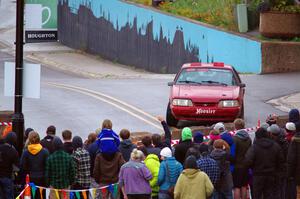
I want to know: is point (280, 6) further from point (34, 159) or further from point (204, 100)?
point (34, 159)

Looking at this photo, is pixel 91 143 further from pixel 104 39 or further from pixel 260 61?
pixel 104 39

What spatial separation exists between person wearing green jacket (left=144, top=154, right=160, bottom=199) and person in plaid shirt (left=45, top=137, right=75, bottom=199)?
1.23 m

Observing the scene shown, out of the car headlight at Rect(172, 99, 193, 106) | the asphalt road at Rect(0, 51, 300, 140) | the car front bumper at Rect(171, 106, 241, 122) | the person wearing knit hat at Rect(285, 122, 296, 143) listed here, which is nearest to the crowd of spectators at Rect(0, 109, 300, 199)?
the person wearing knit hat at Rect(285, 122, 296, 143)

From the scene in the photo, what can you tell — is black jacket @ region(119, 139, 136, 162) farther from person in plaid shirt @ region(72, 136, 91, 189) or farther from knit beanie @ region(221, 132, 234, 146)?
knit beanie @ region(221, 132, 234, 146)

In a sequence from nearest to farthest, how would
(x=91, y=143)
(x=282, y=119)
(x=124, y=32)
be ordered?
(x=91, y=143), (x=282, y=119), (x=124, y=32)

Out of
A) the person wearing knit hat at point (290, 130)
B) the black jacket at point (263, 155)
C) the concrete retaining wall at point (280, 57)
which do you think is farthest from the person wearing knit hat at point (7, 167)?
the concrete retaining wall at point (280, 57)

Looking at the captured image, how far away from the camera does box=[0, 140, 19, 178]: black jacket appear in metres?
15.5

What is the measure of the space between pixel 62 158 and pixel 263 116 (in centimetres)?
1242

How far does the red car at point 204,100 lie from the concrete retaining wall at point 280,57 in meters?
12.8

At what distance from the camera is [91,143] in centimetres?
1672

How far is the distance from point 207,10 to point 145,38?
3.35 meters

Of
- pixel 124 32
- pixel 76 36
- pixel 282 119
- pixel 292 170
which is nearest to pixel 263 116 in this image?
pixel 282 119

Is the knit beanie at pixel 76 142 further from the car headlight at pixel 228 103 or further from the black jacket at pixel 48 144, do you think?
the car headlight at pixel 228 103

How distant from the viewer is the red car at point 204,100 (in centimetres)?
2408
